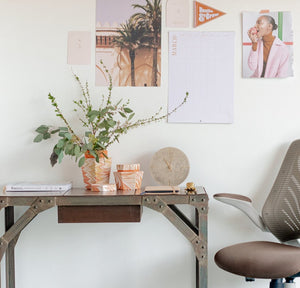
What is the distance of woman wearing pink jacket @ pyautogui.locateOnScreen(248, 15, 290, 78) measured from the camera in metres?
2.34

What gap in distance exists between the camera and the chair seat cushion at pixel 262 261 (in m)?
1.78

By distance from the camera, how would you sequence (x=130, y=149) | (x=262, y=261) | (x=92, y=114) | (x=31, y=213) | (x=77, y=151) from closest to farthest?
(x=262, y=261) < (x=31, y=213) < (x=77, y=151) < (x=92, y=114) < (x=130, y=149)

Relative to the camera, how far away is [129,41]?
92.8 inches

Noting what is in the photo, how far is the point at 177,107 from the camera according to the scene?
236 cm

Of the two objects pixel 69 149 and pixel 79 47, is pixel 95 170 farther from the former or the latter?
pixel 79 47

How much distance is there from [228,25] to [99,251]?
1485mm

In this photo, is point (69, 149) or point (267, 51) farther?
point (267, 51)

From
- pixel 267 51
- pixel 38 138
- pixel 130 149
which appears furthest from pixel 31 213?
pixel 267 51

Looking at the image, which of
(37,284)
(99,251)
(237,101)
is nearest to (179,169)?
(237,101)

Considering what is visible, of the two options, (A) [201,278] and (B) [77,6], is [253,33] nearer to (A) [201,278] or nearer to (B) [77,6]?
(B) [77,6]

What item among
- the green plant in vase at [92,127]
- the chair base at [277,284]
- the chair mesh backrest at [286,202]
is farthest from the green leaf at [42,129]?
the chair base at [277,284]

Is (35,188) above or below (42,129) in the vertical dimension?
below

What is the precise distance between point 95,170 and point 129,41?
76 centimetres

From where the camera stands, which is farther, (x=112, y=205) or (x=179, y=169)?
(x=179, y=169)
